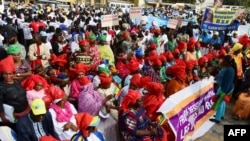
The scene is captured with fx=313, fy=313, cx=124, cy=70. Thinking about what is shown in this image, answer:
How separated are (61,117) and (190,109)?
1.93 m

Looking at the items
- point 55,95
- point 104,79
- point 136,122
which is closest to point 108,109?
point 104,79

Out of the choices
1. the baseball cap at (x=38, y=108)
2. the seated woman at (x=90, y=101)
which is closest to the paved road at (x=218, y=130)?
the seated woman at (x=90, y=101)

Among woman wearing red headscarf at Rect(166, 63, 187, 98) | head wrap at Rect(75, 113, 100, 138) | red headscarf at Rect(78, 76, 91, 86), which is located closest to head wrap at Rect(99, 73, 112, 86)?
red headscarf at Rect(78, 76, 91, 86)

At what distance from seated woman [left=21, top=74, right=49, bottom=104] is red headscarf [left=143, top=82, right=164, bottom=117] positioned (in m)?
1.37

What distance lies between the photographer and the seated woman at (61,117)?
12.0 ft

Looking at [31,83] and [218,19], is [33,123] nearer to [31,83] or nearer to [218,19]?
[31,83]

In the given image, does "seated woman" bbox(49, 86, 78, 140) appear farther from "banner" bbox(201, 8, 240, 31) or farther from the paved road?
"banner" bbox(201, 8, 240, 31)

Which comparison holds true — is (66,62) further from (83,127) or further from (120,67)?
(83,127)

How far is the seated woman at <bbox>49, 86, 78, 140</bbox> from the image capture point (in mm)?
3648

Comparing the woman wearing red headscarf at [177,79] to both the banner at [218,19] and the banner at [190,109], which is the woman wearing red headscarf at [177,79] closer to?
the banner at [190,109]

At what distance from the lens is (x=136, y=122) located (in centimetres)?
372

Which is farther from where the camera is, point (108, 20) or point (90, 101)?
point (108, 20)

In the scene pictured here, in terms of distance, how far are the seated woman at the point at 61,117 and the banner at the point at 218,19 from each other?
676 cm

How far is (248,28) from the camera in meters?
12.3
